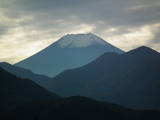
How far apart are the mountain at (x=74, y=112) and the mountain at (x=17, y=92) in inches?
1304

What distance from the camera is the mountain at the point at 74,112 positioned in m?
104

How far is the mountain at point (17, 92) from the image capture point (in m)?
146

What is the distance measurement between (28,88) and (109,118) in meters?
64.4

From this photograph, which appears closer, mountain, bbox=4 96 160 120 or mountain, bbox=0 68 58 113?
mountain, bbox=4 96 160 120

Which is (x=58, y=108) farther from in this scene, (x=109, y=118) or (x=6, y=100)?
(x=6, y=100)

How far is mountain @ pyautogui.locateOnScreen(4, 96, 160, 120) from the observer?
341 ft

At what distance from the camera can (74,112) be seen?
106312mm

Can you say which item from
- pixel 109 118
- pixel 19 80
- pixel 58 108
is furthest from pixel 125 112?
pixel 19 80

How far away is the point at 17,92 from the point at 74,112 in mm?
57928

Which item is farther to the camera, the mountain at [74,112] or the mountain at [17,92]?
the mountain at [17,92]

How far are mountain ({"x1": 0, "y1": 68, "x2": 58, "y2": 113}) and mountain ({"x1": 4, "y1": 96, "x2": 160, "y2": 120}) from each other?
33119mm

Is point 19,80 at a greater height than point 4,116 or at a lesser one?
greater

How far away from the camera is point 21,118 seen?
4097 inches

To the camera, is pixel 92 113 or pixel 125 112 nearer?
pixel 92 113
